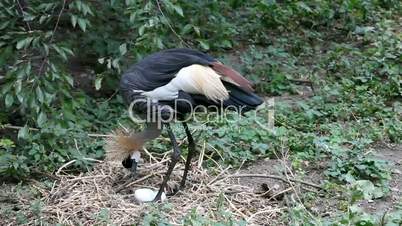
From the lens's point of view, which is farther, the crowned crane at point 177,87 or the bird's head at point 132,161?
the bird's head at point 132,161

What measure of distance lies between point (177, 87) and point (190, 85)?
8cm

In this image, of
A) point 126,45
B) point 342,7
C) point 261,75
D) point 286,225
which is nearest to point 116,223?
point 286,225

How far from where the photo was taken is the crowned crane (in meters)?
4.52

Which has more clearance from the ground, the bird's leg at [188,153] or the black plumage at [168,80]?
the black plumage at [168,80]

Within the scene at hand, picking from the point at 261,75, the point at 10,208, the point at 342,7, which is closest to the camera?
the point at 10,208

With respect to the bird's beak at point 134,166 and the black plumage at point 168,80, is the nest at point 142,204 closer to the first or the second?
the bird's beak at point 134,166

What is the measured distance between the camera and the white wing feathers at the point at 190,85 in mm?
4508

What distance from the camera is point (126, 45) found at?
5.49 metres

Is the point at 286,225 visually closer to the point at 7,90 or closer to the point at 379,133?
the point at 379,133

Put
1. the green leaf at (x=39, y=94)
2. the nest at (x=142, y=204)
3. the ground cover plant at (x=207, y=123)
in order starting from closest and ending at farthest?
the nest at (x=142, y=204) < the ground cover plant at (x=207, y=123) < the green leaf at (x=39, y=94)

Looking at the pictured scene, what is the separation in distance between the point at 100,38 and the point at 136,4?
3.83ft


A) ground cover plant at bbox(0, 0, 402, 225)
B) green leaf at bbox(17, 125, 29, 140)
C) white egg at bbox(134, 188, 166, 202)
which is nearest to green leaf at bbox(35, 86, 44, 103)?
ground cover plant at bbox(0, 0, 402, 225)

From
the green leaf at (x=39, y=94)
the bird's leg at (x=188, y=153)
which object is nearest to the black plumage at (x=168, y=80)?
the bird's leg at (x=188, y=153)

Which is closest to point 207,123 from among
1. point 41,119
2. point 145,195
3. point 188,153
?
point 188,153
